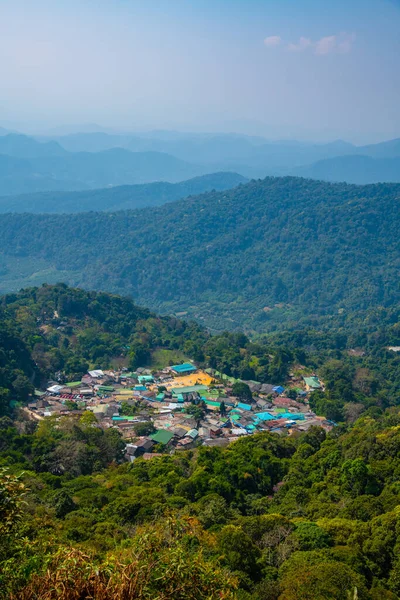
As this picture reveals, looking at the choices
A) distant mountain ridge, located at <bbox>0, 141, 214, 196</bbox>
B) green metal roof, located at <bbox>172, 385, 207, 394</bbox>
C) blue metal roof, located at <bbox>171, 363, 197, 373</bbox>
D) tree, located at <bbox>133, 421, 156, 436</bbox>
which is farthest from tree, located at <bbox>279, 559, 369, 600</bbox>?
distant mountain ridge, located at <bbox>0, 141, 214, 196</bbox>

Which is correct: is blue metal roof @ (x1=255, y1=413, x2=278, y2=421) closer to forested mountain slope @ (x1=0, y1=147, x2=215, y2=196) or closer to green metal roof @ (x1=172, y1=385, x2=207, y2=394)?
green metal roof @ (x1=172, y1=385, x2=207, y2=394)

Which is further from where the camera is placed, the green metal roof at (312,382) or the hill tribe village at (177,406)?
the green metal roof at (312,382)

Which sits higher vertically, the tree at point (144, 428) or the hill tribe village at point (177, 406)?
the tree at point (144, 428)

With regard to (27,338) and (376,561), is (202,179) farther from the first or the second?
(376,561)

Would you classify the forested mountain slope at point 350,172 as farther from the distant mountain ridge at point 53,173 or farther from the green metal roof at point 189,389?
the green metal roof at point 189,389

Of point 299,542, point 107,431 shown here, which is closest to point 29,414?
point 107,431

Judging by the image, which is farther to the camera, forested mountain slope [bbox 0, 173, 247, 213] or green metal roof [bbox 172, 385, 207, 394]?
forested mountain slope [bbox 0, 173, 247, 213]

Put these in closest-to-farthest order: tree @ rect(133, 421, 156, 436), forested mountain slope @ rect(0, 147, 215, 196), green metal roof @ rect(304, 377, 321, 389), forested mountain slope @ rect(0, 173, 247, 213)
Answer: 1. tree @ rect(133, 421, 156, 436)
2. green metal roof @ rect(304, 377, 321, 389)
3. forested mountain slope @ rect(0, 173, 247, 213)
4. forested mountain slope @ rect(0, 147, 215, 196)

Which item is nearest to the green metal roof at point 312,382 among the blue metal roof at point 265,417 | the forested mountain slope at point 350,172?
the blue metal roof at point 265,417
